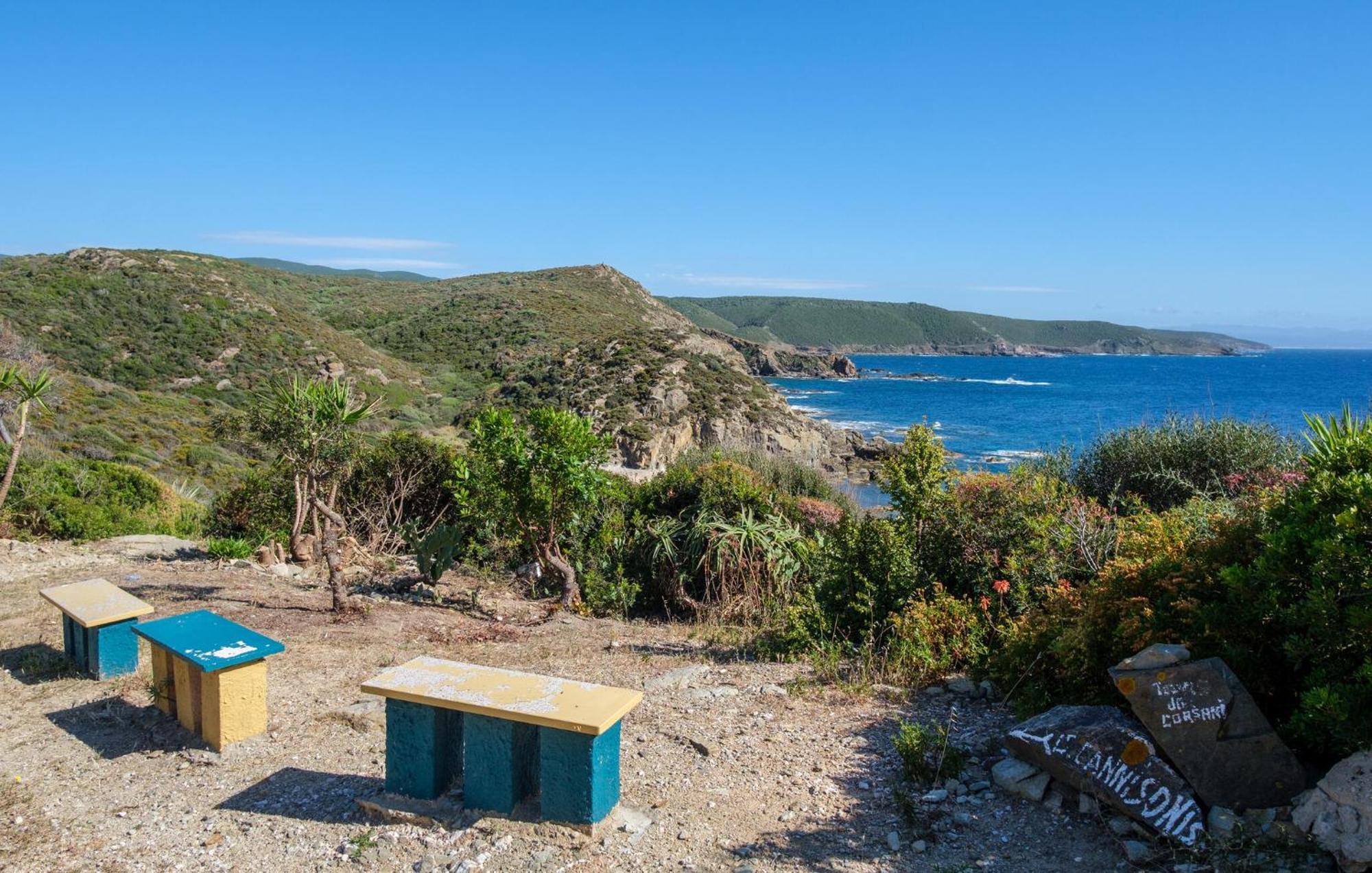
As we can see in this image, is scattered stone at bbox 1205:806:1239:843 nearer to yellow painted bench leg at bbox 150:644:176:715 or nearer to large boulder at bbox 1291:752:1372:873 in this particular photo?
large boulder at bbox 1291:752:1372:873

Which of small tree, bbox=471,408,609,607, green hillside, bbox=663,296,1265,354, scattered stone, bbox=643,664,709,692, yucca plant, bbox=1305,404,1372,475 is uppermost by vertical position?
green hillside, bbox=663,296,1265,354

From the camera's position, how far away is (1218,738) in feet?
12.6

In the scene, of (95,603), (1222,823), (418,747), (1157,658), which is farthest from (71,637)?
(1222,823)

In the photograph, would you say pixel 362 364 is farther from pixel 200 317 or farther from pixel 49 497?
pixel 49 497

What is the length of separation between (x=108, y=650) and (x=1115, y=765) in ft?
20.9

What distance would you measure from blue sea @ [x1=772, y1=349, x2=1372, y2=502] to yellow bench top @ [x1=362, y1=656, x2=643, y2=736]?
10514 mm

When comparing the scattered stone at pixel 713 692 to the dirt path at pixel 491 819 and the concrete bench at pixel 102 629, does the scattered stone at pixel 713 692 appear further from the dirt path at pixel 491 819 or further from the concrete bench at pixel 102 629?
the concrete bench at pixel 102 629

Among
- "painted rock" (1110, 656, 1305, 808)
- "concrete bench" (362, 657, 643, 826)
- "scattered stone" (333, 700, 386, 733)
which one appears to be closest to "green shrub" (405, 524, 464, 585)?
"scattered stone" (333, 700, 386, 733)

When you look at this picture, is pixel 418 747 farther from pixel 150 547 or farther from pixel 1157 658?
pixel 150 547

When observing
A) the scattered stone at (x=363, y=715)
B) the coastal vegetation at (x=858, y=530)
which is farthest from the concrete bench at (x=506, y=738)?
the coastal vegetation at (x=858, y=530)

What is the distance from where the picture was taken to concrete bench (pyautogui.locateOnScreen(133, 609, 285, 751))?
4.81m

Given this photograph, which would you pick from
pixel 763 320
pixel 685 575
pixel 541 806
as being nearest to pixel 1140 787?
pixel 541 806

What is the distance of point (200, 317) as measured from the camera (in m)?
36.6

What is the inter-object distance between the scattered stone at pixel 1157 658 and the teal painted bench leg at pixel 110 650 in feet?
20.4
